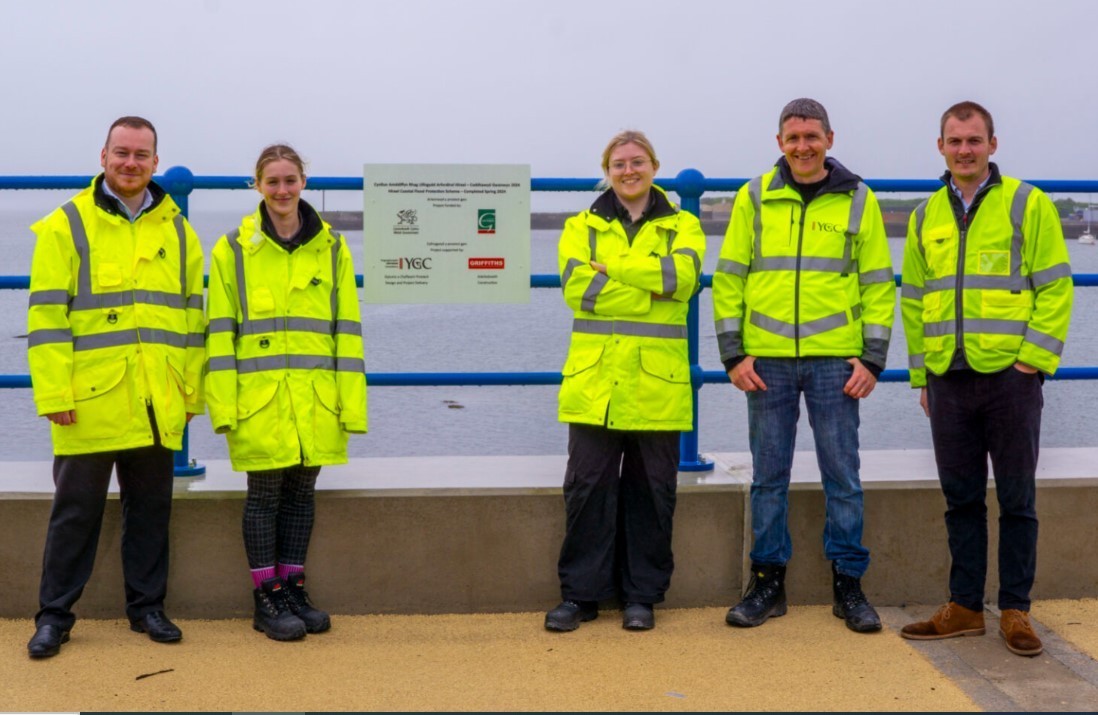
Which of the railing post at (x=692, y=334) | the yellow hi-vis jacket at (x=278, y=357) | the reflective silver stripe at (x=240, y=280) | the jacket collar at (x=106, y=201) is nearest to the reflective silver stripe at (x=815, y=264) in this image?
the railing post at (x=692, y=334)

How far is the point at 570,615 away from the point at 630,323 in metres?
0.95

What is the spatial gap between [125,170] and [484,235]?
126 cm

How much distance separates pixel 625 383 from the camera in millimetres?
4121

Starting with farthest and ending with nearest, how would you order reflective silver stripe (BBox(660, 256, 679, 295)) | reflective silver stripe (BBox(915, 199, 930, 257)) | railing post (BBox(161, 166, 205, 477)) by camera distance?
railing post (BBox(161, 166, 205, 477))
reflective silver stripe (BBox(915, 199, 930, 257))
reflective silver stripe (BBox(660, 256, 679, 295))

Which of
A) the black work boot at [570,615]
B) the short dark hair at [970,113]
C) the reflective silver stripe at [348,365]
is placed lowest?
the black work boot at [570,615]

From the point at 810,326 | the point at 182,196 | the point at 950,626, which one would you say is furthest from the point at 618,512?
the point at 182,196

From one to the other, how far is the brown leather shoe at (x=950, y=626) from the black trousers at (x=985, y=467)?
0.10 feet

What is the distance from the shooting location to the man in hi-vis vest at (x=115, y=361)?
3900 mm

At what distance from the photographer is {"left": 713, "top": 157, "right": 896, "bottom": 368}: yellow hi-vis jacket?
411 cm

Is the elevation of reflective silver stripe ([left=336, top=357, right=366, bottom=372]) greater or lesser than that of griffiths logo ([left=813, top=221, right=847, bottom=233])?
lesser

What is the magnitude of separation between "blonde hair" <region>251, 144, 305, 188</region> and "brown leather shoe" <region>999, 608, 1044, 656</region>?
256 cm

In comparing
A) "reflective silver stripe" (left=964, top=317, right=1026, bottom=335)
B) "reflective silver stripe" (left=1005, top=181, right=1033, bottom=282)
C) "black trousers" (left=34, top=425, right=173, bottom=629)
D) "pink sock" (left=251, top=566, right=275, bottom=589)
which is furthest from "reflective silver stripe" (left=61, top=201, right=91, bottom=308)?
"reflective silver stripe" (left=1005, top=181, right=1033, bottom=282)

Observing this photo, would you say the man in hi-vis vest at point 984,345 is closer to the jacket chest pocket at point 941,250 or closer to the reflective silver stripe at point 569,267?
the jacket chest pocket at point 941,250

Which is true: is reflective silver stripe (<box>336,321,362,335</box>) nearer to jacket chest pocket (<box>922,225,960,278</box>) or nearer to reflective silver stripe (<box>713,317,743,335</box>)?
reflective silver stripe (<box>713,317,743,335</box>)
